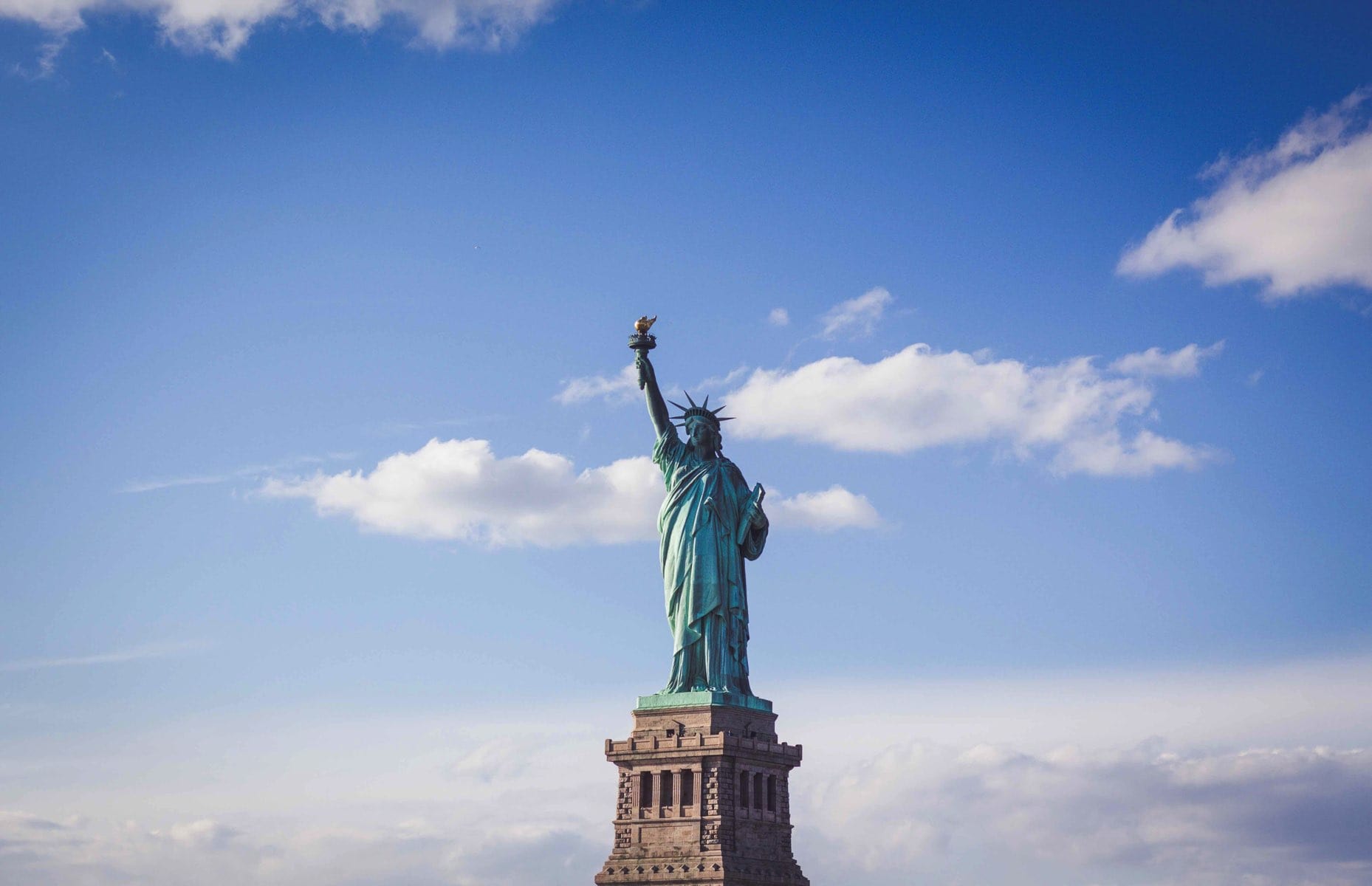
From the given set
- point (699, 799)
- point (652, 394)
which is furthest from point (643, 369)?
point (699, 799)

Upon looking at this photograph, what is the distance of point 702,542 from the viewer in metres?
62.7

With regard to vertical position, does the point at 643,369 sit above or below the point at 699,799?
above

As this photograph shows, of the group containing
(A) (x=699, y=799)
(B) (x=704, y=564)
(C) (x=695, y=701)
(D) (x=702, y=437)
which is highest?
(D) (x=702, y=437)

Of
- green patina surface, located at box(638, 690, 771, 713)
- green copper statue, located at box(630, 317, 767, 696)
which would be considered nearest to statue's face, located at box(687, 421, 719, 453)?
green copper statue, located at box(630, 317, 767, 696)

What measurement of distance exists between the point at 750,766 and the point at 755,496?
8936mm

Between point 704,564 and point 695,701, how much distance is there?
454 centimetres

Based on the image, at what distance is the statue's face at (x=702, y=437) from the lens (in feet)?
211

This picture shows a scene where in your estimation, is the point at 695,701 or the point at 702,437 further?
the point at 702,437

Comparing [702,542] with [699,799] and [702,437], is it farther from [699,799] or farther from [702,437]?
[699,799]

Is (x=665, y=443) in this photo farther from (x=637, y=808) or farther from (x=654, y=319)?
(x=637, y=808)

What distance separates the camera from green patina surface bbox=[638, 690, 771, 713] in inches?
2383

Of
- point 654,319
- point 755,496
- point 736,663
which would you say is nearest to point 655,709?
point 736,663

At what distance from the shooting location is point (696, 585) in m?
62.2

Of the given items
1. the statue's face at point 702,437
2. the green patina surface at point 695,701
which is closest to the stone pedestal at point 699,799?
the green patina surface at point 695,701
